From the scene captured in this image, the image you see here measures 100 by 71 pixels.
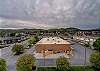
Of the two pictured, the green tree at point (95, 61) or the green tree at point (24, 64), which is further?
the green tree at point (95, 61)

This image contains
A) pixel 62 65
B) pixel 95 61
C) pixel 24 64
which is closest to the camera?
pixel 24 64

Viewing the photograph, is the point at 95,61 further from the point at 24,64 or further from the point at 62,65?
the point at 24,64

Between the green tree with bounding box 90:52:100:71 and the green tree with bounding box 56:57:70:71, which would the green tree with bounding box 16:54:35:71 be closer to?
the green tree with bounding box 56:57:70:71

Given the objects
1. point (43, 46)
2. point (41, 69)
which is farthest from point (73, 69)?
point (43, 46)

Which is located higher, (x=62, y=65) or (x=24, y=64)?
(x=24, y=64)

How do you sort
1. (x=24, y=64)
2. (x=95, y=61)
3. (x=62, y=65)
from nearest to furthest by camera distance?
(x=24, y=64), (x=62, y=65), (x=95, y=61)

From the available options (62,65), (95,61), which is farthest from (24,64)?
(95,61)

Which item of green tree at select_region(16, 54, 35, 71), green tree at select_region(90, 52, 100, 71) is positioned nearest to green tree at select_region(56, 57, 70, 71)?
green tree at select_region(16, 54, 35, 71)

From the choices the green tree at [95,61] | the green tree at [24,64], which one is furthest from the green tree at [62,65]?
the green tree at [95,61]

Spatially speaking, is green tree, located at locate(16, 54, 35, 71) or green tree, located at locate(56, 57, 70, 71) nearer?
green tree, located at locate(16, 54, 35, 71)

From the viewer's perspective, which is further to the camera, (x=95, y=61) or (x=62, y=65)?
(x=95, y=61)

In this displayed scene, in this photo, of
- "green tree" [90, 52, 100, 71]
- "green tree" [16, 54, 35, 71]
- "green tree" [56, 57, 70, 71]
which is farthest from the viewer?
"green tree" [90, 52, 100, 71]

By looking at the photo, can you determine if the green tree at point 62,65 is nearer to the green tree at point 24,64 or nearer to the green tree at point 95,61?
the green tree at point 24,64
